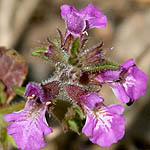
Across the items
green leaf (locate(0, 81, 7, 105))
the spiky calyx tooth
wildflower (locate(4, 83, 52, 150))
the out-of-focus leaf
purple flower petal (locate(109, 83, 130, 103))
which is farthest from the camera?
green leaf (locate(0, 81, 7, 105))

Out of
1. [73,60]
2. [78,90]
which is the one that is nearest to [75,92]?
[78,90]

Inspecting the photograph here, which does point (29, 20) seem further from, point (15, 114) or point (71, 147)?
point (15, 114)

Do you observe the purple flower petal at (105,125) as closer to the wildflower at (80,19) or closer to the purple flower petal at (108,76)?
the purple flower petal at (108,76)

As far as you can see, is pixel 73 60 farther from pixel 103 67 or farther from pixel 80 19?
pixel 80 19

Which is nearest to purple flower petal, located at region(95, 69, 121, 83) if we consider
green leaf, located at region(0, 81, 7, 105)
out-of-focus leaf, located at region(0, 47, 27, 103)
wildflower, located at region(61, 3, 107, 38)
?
wildflower, located at region(61, 3, 107, 38)

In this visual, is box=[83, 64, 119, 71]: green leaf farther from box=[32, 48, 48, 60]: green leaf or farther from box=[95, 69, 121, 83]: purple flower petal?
box=[32, 48, 48, 60]: green leaf

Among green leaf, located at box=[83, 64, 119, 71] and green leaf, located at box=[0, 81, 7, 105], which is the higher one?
green leaf, located at box=[83, 64, 119, 71]
